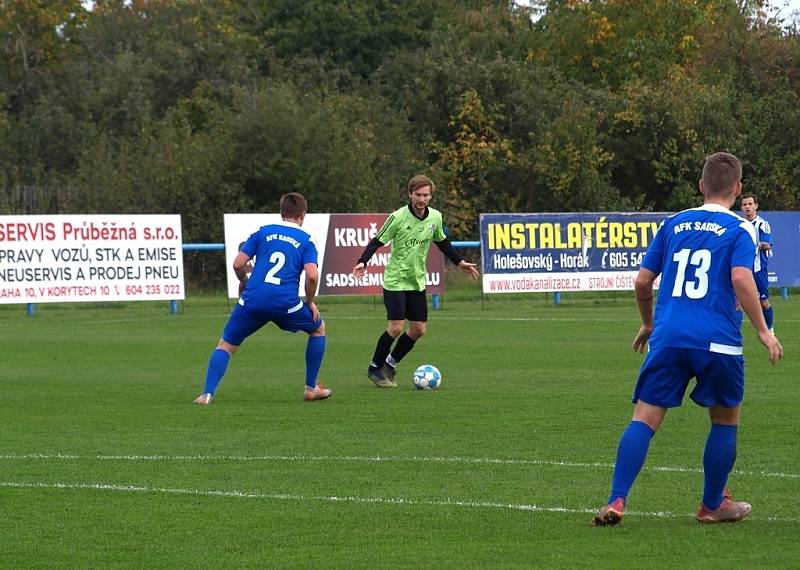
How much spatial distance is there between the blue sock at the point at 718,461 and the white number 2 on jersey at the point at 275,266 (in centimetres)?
623

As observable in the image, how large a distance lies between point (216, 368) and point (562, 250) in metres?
16.6

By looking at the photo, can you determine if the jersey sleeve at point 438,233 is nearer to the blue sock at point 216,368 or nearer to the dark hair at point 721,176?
the blue sock at point 216,368

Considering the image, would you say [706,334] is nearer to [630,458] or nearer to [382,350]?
[630,458]

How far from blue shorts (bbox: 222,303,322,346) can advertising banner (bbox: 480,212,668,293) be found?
15297 mm

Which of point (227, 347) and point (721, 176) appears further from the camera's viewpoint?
point (227, 347)

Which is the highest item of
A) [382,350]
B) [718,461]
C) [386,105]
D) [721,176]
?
[386,105]

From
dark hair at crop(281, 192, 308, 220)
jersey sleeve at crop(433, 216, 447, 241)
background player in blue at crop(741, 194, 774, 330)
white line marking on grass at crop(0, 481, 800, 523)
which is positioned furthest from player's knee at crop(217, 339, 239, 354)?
background player in blue at crop(741, 194, 774, 330)

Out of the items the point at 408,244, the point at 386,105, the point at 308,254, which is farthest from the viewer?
the point at 386,105

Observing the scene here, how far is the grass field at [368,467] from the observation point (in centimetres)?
659

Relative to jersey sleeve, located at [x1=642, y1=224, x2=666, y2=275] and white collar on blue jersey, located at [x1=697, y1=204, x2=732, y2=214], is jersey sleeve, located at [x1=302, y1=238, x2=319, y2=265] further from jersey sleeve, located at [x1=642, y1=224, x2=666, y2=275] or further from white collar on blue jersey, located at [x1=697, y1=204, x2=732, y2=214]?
white collar on blue jersey, located at [x1=697, y1=204, x2=732, y2=214]

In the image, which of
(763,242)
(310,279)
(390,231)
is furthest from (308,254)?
(763,242)

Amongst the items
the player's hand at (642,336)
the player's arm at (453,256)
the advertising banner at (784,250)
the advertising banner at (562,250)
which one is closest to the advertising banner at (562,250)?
the advertising banner at (562,250)

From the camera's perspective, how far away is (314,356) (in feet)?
43.2

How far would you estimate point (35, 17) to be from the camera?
5488 centimetres
